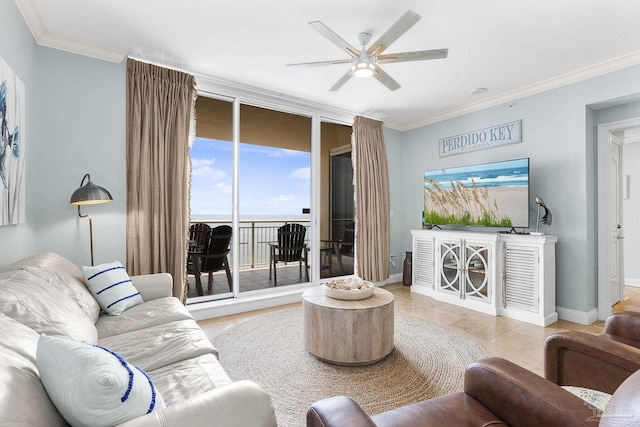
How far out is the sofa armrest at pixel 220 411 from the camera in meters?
0.84

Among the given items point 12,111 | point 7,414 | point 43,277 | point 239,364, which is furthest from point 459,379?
point 12,111

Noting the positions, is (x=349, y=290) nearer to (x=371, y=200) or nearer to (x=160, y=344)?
(x=160, y=344)

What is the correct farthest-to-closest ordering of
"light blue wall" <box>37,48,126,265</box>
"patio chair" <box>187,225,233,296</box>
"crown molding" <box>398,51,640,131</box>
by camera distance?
"patio chair" <box>187,225,233,296</box>
"crown molding" <box>398,51,640,131</box>
"light blue wall" <box>37,48,126,265</box>

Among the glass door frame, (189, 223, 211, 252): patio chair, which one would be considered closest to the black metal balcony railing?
the glass door frame

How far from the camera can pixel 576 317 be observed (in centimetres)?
335

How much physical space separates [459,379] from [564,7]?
275cm

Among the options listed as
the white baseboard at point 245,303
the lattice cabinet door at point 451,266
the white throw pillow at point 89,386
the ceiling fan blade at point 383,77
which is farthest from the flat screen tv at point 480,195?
Answer: the white throw pillow at point 89,386

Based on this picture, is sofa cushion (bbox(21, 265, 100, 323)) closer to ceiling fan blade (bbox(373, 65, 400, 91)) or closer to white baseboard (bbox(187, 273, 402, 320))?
white baseboard (bbox(187, 273, 402, 320))

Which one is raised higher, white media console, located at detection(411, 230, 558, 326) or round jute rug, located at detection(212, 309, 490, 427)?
white media console, located at detection(411, 230, 558, 326)

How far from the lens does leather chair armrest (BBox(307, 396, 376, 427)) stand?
0.91m

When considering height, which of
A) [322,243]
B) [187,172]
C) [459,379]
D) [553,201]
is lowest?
[459,379]

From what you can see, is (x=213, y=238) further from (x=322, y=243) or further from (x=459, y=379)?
(x=459, y=379)

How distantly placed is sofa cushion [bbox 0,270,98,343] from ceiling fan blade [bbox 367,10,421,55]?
2.39m

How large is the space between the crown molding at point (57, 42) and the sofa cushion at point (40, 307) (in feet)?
6.49
